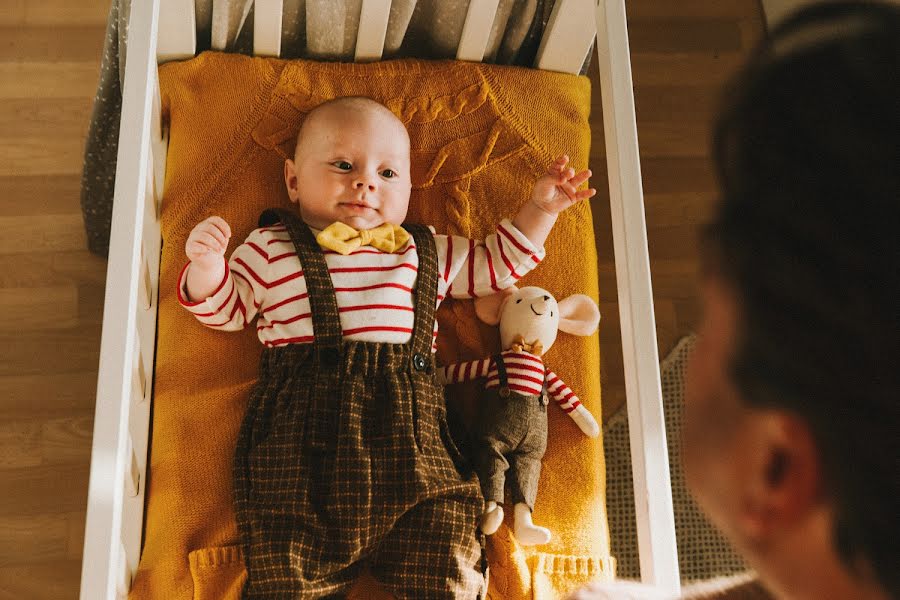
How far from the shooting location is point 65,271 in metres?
1.72

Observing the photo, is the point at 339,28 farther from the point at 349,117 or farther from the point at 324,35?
the point at 349,117

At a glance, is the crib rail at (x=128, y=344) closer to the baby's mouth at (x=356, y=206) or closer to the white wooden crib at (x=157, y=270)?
the white wooden crib at (x=157, y=270)

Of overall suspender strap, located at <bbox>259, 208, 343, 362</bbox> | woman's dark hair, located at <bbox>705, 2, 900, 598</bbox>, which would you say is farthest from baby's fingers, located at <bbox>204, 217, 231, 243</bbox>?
woman's dark hair, located at <bbox>705, 2, 900, 598</bbox>

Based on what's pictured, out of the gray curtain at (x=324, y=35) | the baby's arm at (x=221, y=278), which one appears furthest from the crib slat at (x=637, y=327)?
→ the baby's arm at (x=221, y=278)

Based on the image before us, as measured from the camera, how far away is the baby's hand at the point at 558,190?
4.05 ft

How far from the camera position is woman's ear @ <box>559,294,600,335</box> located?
1.30 metres

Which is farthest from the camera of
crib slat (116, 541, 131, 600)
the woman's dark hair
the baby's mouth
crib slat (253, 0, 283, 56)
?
crib slat (253, 0, 283, 56)

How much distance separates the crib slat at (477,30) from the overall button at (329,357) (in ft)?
1.87

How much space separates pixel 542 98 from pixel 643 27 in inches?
29.0

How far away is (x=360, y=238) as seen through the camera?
1223mm

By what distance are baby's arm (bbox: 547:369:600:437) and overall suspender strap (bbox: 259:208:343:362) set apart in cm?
30

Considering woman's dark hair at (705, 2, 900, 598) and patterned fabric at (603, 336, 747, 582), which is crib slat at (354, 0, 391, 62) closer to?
patterned fabric at (603, 336, 747, 582)

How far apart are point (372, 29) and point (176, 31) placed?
0.29 m

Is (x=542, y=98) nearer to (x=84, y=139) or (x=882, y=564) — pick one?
(x=84, y=139)
